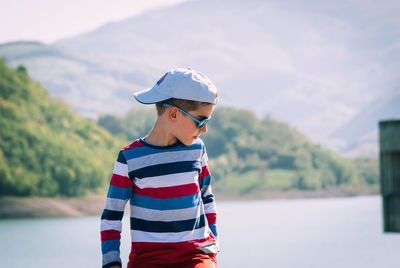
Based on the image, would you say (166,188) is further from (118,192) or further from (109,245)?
(109,245)

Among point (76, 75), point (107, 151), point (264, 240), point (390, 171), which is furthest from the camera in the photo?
point (76, 75)

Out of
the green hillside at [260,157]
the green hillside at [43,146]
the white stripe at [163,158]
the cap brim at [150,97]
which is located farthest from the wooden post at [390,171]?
the green hillside at [260,157]

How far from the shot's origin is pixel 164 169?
2521 mm

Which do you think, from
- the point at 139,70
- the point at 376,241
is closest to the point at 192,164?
the point at 376,241

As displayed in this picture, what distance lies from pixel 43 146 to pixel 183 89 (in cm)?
6020

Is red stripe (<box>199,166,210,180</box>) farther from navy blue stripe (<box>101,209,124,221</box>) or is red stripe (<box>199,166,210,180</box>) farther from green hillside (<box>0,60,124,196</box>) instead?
green hillside (<box>0,60,124,196</box>)

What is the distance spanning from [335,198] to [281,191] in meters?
8.42

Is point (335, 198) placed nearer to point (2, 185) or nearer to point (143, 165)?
point (2, 185)

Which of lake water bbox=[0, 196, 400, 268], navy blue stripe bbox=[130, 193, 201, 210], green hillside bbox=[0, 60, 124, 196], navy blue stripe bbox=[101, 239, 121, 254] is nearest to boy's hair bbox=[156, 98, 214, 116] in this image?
navy blue stripe bbox=[130, 193, 201, 210]

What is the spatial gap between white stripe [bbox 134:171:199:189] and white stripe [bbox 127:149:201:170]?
6 centimetres

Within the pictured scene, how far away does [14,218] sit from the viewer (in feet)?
188

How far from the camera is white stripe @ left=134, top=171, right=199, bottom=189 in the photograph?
8.18 feet

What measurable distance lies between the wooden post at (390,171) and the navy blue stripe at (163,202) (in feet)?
56.1

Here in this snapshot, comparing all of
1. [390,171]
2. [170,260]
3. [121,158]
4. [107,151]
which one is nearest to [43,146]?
[107,151]
